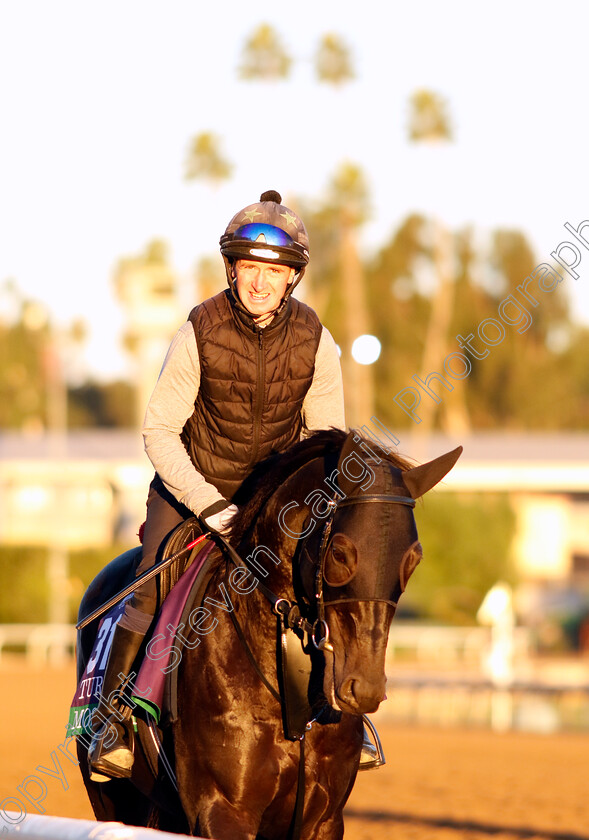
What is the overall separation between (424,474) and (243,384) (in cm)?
92

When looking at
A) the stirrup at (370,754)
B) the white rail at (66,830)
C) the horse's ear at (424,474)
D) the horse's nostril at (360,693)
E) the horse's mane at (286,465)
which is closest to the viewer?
the white rail at (66,830)

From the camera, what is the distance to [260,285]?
482 centimetres

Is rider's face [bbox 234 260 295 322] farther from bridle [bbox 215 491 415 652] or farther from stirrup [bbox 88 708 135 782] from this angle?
stirrup [bbox 88 708 135 782]

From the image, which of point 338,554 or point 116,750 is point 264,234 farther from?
point 116,750

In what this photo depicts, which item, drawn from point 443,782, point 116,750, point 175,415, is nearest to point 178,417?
point 175,415

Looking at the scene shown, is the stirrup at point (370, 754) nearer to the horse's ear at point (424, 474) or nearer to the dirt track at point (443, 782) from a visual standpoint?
the horse's ear at point (424, 474)

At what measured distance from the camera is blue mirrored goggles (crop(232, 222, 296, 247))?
15.8 ft

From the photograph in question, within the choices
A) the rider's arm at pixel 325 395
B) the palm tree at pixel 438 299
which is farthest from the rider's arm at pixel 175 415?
the palm tree at pixel 438 299

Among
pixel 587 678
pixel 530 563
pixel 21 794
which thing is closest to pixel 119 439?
pixel 530 563

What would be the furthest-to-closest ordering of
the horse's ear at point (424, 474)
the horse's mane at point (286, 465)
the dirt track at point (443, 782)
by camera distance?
1. the dirt track at point (443, 782)
2. the horse's mane at point (286, 465)
3. the horse's ear at point (424, 474)

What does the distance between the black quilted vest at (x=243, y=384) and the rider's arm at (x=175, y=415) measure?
0.05 m

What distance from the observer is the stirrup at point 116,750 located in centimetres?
477

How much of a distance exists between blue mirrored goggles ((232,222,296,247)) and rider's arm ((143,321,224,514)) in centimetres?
41

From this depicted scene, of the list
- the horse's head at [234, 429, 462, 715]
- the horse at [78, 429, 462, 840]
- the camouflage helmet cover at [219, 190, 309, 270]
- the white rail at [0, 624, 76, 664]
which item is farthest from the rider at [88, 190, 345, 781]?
the white rail at [0, 624, 76, 664]
